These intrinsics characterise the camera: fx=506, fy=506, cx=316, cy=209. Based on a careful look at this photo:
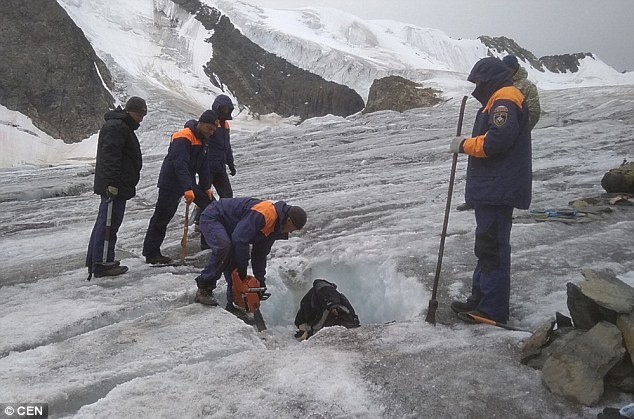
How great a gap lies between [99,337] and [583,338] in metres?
3.08

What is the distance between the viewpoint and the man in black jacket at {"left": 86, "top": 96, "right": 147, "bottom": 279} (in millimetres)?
4773

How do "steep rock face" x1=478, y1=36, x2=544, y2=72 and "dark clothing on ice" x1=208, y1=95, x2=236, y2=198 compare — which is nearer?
"dark clothing on ice" x1=208, y1=95, x2=236, y2=198

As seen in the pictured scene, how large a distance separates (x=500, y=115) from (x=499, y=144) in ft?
0.62

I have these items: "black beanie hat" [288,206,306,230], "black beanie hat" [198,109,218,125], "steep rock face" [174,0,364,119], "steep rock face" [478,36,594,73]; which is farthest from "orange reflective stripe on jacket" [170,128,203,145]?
"steep rock face" [478,36,594,73]

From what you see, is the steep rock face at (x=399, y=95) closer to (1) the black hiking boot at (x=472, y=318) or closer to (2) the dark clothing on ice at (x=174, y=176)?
(2) the dark clothing on ice at (x=174, y=176)

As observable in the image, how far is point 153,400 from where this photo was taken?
269cm

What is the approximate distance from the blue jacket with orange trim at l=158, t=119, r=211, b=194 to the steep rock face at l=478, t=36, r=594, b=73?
9412 centimetres

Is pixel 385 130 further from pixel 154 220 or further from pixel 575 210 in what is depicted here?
pixel 154 220

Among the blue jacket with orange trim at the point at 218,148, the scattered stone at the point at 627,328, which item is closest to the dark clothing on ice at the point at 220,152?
the blue jacket with orange trim at the point at 218,148

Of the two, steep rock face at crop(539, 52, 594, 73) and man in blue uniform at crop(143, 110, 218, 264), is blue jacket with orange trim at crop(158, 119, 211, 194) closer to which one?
man in blue uniform at crop(143, 110, 218, 264)

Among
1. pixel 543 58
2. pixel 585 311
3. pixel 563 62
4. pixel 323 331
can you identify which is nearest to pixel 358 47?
pixel 543 58

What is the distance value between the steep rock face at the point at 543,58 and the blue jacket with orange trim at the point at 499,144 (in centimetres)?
9518

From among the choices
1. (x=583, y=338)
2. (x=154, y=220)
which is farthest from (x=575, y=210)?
(x=154, y=220)

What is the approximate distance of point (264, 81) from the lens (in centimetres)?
5016
